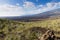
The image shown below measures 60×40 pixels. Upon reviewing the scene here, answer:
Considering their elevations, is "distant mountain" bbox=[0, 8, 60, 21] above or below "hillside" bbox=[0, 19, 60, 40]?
above

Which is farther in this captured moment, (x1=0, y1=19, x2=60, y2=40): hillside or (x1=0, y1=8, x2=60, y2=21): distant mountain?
(x1=0, y1=8, x2=60, y2=21): distant mountain

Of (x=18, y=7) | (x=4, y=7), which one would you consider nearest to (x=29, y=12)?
(x=18, y=7)

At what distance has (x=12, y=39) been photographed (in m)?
13.6

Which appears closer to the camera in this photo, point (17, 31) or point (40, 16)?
point (17, 31)

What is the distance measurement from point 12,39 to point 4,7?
631 cm

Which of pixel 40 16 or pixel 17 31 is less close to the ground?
pixel 40 16

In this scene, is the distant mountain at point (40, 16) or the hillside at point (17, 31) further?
the distant mountain at point (40, 16)

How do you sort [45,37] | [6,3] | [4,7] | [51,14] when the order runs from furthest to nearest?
1. [51,14]
2. [4,7]
3. [6,3]
4. [45,37]

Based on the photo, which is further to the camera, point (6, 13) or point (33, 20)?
point (33, 20)

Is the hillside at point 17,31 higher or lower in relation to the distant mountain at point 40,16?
lower

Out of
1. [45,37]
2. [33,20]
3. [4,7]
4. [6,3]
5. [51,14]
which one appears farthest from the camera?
[51,14]

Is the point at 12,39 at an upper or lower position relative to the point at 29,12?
lower

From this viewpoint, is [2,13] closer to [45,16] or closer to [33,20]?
[33,20]

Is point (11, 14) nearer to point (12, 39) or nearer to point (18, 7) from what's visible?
point (18, 7)
